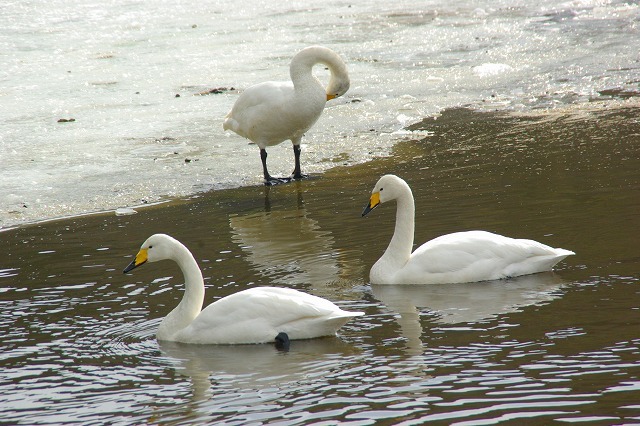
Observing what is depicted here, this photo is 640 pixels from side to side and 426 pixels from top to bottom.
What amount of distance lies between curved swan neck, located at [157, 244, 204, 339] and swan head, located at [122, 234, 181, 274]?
42 millimetres

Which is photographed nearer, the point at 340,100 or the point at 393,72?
the point at 340,100

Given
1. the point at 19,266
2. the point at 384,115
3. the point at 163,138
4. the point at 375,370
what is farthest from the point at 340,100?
the point at 375,370

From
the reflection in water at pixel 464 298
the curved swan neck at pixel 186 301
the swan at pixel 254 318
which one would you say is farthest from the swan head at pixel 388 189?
the curved swan neck at pixel 186 301

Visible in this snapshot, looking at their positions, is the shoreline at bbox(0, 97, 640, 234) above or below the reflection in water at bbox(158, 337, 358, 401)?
above

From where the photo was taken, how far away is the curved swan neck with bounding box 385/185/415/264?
7.80 meters

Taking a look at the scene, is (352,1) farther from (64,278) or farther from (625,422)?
(625,422)

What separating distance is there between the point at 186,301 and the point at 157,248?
16.7 inches

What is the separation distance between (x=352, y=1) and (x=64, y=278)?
55.3ft

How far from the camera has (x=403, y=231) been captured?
7.93m

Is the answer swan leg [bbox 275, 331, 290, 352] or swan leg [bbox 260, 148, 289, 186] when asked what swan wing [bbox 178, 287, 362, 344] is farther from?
swan leg [bbox 260, 148, 289, 186]

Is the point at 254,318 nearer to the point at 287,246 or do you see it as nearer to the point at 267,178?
the point at 287,246

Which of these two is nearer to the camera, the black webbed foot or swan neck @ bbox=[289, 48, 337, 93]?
swan neck @ bbox=[289, 48, 337, 93]

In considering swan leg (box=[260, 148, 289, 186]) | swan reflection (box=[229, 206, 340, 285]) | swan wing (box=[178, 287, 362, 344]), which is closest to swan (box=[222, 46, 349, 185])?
swan leg (box=[260, 148, 289, 186])

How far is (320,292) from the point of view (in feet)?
24.5
